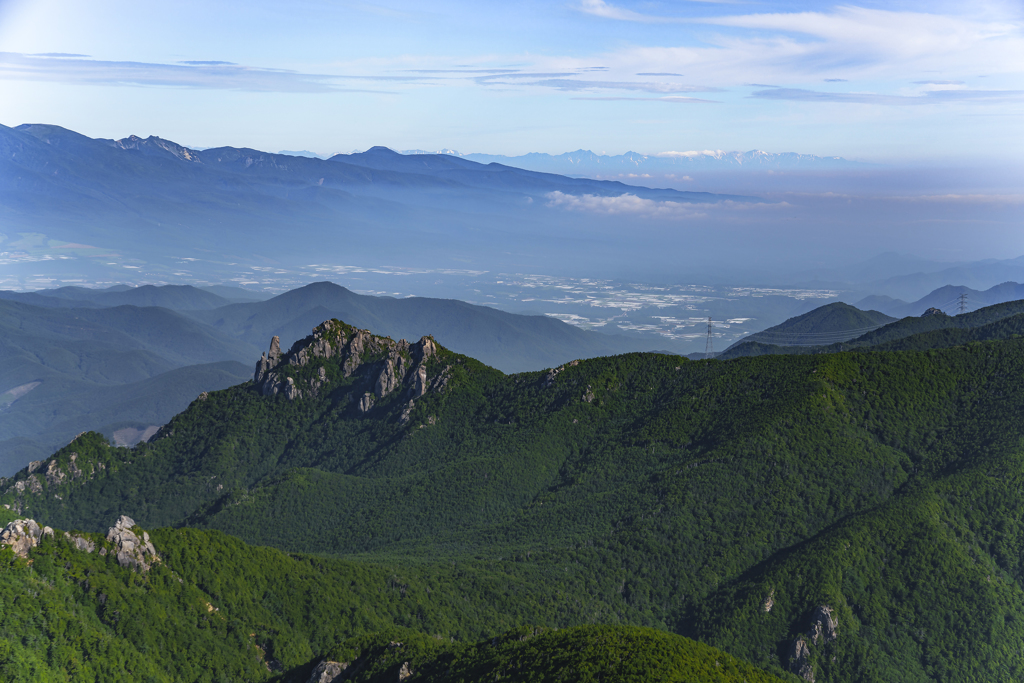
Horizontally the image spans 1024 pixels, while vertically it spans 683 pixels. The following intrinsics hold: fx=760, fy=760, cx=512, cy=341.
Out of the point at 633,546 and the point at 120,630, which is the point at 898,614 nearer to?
the point at 633,546

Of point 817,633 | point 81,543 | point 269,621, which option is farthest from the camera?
point 817,633

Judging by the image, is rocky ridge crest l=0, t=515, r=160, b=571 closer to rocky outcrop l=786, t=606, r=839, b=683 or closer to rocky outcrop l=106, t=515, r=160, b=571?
rocky outcrop l=106, t=515, r=160, b=571

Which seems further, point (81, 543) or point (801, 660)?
point (801, 660)

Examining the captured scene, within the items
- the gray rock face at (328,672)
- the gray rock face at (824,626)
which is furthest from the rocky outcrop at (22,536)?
the gray rock face at (824,626)

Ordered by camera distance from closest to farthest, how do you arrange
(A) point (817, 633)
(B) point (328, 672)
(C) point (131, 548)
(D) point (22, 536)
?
(B) point (328, 672)
(D) point (22, 536)
(C) point (131, 548)
(A) point (817, 633)

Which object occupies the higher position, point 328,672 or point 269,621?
point 328,672

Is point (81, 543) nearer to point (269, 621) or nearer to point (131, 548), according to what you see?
point (131, 548)

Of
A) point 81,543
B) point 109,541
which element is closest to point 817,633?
point 109,541

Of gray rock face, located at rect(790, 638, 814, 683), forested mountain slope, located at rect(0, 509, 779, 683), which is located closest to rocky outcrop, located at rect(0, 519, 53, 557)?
forested mountain slope, located at rect(0, 509, 779, 683)
